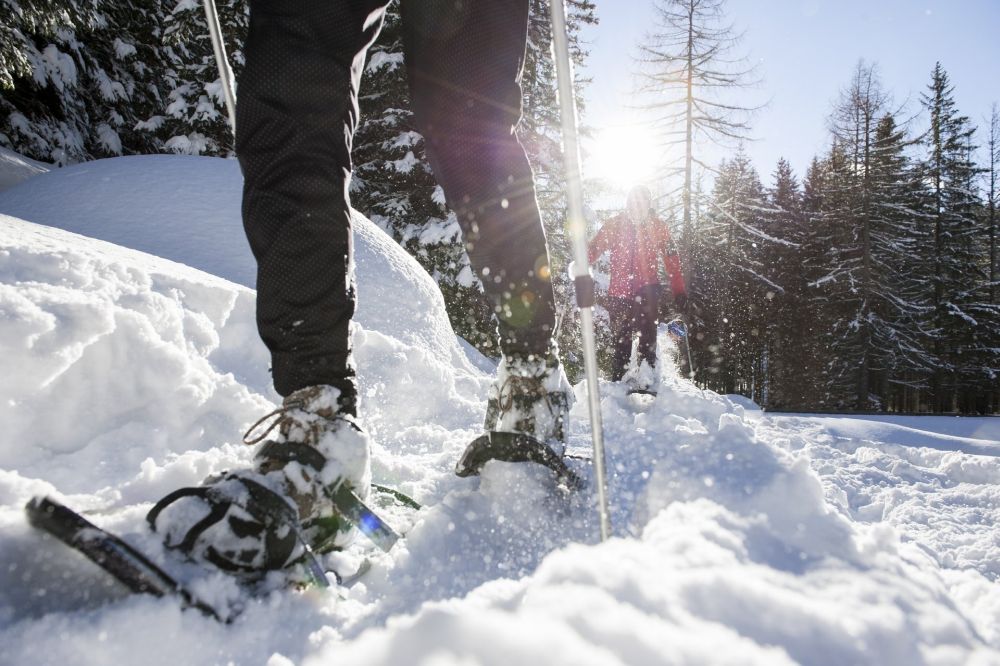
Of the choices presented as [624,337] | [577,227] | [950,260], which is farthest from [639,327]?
[950,260]

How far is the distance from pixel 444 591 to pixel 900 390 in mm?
37889

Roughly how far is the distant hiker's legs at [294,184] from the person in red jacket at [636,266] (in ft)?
17.9

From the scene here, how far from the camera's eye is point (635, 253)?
684 centimetres

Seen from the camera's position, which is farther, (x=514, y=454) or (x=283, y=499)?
(x=514, y=454)

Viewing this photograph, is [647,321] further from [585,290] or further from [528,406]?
[585,290]

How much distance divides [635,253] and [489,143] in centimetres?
→ 570

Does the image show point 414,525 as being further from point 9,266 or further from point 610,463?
point 9,266

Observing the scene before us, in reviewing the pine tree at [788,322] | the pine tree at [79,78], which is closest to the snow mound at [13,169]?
the pine tree at [79,78]

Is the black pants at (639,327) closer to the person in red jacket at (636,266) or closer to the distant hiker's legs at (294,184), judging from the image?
the person in red jacket at (636,266)

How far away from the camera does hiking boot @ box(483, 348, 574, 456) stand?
4.66ft

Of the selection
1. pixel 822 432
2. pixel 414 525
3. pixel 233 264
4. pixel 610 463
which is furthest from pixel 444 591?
pixel 822 432

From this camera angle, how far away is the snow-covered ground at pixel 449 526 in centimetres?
50

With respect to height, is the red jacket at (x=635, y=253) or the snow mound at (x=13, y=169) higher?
the snow mound at (x=13, y=169)

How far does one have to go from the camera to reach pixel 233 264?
3.45 meters
